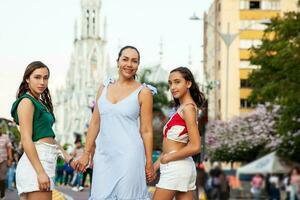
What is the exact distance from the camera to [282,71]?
4547 cm

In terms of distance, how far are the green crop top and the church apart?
567 feet

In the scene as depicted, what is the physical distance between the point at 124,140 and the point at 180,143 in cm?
101

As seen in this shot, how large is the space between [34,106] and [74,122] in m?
184

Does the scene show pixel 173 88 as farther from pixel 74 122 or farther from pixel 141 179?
pixel 74 122

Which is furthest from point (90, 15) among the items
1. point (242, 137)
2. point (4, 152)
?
point (4, 152)

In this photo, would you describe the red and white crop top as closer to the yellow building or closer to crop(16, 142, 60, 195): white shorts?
crop(16, 142, 60, 195): white shorts

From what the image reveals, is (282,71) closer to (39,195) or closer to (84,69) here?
(39,195)

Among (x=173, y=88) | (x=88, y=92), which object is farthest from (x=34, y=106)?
(x=88, y=92)

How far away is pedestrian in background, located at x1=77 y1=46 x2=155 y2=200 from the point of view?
7.27 meters

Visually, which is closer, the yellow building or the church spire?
the yellow building

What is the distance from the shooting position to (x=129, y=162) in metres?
7.29

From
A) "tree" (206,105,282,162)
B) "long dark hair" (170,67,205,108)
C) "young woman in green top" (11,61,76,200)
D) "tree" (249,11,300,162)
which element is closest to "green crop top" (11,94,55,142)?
"young woman in green top" (11,61,76,200)

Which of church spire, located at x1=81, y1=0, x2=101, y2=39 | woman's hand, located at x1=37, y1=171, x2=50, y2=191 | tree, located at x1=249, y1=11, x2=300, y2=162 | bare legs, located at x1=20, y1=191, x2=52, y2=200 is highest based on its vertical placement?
church spire, located at x1=81, y1=0, x2=101, y2=39

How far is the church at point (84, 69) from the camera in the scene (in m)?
185
